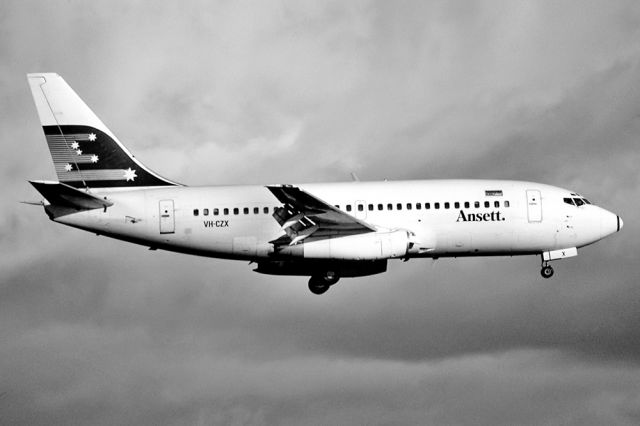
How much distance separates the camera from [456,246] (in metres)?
65.8

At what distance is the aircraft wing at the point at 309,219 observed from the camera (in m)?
63.4

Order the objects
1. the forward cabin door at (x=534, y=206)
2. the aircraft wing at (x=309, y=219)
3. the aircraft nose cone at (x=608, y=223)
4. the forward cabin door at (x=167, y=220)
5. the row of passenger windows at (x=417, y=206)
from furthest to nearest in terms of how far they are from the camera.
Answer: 1. the aircraft nose cone at (x=608, y=223)
2. the forward cabin door at (x=167, y=220)
3. the forward cabin door at (x=534, y=206)
4. the row of passenger windows at (x=417, y=206)
5. the aircraft wing at (x=309, y=219)

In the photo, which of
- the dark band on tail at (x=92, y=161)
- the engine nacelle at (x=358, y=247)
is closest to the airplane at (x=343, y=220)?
the engine nacelle at (x=358, y=247)

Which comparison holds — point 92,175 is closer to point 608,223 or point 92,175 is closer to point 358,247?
point 358,247

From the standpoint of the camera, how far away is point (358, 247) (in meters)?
64.2

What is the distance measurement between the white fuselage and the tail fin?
7.96 ft

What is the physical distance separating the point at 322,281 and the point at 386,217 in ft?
20.0

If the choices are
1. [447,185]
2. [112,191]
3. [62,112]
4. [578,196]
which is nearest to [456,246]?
[447,185]

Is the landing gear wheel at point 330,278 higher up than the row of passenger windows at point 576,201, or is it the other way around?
the row of passenger windows at point 576,201

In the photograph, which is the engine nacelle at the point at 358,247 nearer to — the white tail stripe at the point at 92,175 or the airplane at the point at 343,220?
the airplane at the point at 343,220

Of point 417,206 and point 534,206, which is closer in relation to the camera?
point 417,206

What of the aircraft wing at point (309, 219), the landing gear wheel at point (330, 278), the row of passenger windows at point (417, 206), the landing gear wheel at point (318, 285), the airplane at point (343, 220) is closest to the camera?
the aircraft wing at point (309, 219)

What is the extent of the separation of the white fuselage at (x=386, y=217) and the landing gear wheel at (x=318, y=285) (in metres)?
3.81

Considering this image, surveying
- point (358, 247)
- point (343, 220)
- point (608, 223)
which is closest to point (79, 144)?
point (343, 220)
